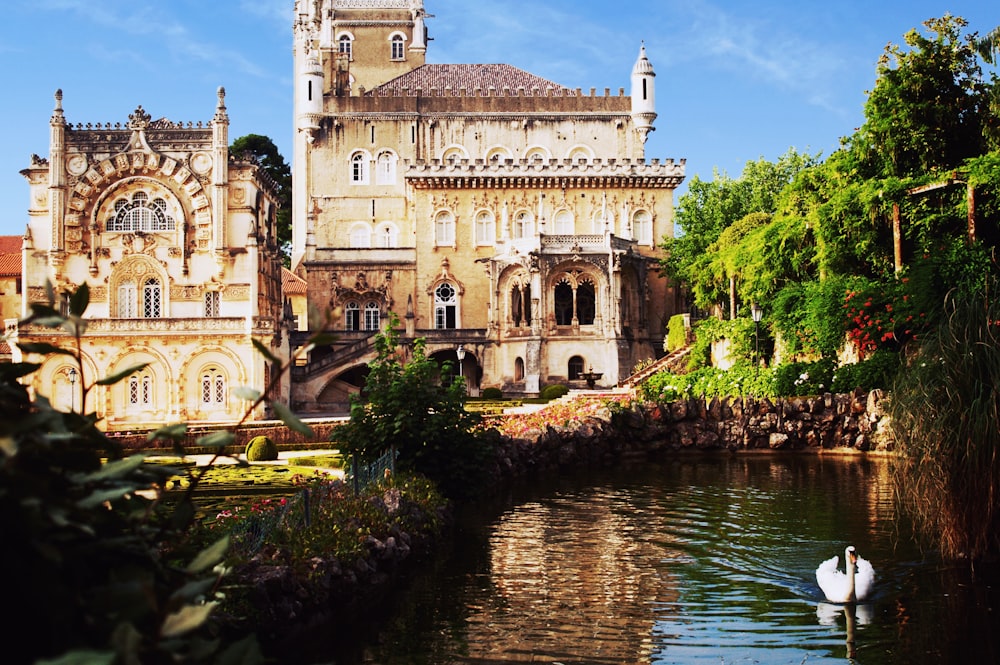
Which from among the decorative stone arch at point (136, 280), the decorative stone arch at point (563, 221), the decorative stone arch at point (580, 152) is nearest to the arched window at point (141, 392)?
the decorative stone arch at point (136, 280)

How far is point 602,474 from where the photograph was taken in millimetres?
24047

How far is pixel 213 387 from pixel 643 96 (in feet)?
98.5

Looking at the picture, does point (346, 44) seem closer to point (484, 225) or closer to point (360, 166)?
point (360, 166)

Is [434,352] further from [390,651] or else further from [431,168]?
[390,651]

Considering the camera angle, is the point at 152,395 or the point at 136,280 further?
the point at 136,280

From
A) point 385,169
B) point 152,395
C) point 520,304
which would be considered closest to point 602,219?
point 520,304

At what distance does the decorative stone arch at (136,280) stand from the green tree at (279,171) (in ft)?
115

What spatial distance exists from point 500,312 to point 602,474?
89.0ft

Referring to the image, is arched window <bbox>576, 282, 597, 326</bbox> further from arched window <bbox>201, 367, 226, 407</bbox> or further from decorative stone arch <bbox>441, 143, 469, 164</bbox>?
arched window <bbox>201, 367, 226, 407</bbox>

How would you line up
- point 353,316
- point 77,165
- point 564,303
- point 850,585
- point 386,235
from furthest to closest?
1. point 386,235
2. point 353,316
3. point 564,303
4. point 77,165
5. point 850,585

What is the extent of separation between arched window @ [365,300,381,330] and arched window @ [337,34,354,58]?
72.9ft

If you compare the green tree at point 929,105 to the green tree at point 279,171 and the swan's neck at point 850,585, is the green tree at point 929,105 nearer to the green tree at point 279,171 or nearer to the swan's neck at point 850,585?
the swan's neck at point 850,585

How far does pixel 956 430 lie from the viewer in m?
11.4

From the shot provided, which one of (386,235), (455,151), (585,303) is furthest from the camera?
(455,151)
